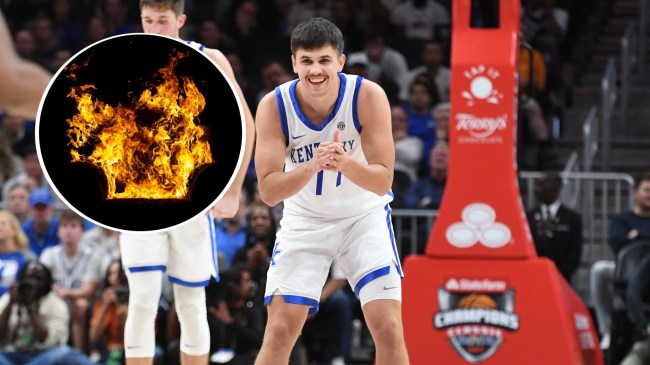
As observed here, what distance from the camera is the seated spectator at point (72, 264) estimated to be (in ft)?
35.7

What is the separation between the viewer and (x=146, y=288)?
24.0 ft

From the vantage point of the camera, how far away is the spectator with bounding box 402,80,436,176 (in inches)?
503

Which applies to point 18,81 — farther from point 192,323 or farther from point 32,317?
point 32,317

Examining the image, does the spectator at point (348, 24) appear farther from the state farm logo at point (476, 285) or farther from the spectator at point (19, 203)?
the state farm logo at point (476, 285)

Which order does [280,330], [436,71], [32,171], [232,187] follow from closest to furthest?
1. [280,330]
2. [232,187]
3. [32,171]
4. [436,71]

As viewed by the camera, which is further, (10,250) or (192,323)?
(10,250)

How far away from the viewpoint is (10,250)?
35.3 feet

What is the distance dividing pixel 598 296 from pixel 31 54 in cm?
720

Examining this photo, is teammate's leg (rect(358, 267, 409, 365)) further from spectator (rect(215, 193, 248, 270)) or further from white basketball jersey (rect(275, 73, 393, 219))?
spectator (rect(215, 193, 248, 270))

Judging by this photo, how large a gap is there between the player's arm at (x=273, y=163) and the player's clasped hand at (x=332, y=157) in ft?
0.04

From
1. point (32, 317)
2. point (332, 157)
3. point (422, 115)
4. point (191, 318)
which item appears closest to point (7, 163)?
point (32, 317)

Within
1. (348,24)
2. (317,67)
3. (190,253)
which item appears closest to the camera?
(317,67)

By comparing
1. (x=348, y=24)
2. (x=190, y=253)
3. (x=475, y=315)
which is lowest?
(x=475, y=315)

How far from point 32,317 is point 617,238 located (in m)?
4.69
